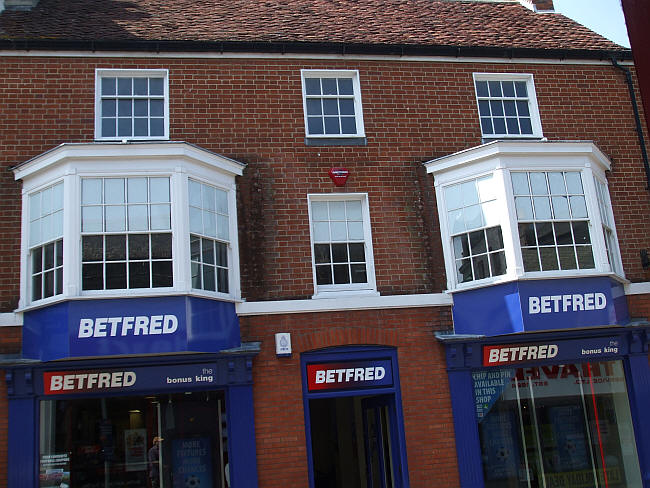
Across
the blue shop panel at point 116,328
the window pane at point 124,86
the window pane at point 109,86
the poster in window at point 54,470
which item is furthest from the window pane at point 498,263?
the poster in window at point 54,470

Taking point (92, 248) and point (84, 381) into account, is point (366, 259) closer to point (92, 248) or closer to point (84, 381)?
point (92, 248)

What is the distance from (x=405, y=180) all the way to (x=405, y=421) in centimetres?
432

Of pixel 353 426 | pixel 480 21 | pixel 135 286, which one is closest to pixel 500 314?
pixel 353 426

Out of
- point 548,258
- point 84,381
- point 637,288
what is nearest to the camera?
point 84,381

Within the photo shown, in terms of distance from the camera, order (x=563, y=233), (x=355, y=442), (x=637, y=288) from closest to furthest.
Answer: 1. (x=563, y=233)
2. (x=637, y=288)
3. (x=355, y=442)

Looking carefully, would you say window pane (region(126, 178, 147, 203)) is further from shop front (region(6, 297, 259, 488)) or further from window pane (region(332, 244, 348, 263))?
window pane (region(332, 244, 348, 263))

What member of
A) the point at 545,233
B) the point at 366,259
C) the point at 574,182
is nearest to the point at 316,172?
the point at 366,259

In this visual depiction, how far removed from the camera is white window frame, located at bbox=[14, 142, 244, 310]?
10.6m

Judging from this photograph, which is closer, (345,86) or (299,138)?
(299,138)

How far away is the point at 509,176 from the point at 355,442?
6.50 metres

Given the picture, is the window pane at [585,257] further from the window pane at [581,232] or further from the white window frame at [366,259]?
the white window frame at [366,259]

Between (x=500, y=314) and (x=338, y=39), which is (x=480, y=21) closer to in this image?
(x=338, y=39)

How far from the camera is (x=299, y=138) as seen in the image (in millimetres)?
12617

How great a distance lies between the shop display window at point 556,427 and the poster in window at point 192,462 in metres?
4.61
